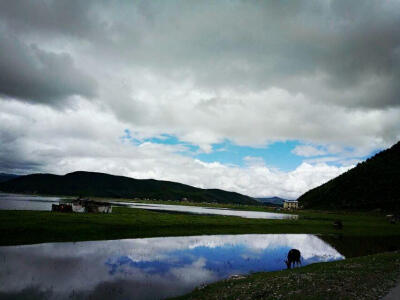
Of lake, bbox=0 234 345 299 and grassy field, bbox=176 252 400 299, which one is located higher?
grassy field, bbox=176 252 400 299

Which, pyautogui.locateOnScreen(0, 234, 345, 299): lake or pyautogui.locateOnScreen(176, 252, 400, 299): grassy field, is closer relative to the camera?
pyautogui.locateOnScreen(176, 252, 400, 299): grassy field

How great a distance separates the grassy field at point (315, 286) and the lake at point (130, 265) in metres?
4.00

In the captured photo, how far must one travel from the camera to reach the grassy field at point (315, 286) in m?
18.5

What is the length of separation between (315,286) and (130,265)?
19.7 metres

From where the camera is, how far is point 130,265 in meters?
30.8

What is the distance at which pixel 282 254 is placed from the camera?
137ft

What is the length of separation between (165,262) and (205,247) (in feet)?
41.2

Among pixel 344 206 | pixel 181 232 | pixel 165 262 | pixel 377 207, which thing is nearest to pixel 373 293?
pixel 165 262

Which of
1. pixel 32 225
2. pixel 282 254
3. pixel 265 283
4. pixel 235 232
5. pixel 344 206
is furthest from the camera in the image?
pixel 344 206

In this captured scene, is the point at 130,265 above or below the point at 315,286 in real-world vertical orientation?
below

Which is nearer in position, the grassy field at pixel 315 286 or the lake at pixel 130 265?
the grassy field at pixel 315 286

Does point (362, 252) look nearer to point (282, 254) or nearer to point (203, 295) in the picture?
point (282, 254)

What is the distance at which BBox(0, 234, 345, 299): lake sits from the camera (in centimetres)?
2219

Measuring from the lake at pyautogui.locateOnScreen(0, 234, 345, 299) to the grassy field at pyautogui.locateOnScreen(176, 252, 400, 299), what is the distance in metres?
4.00
